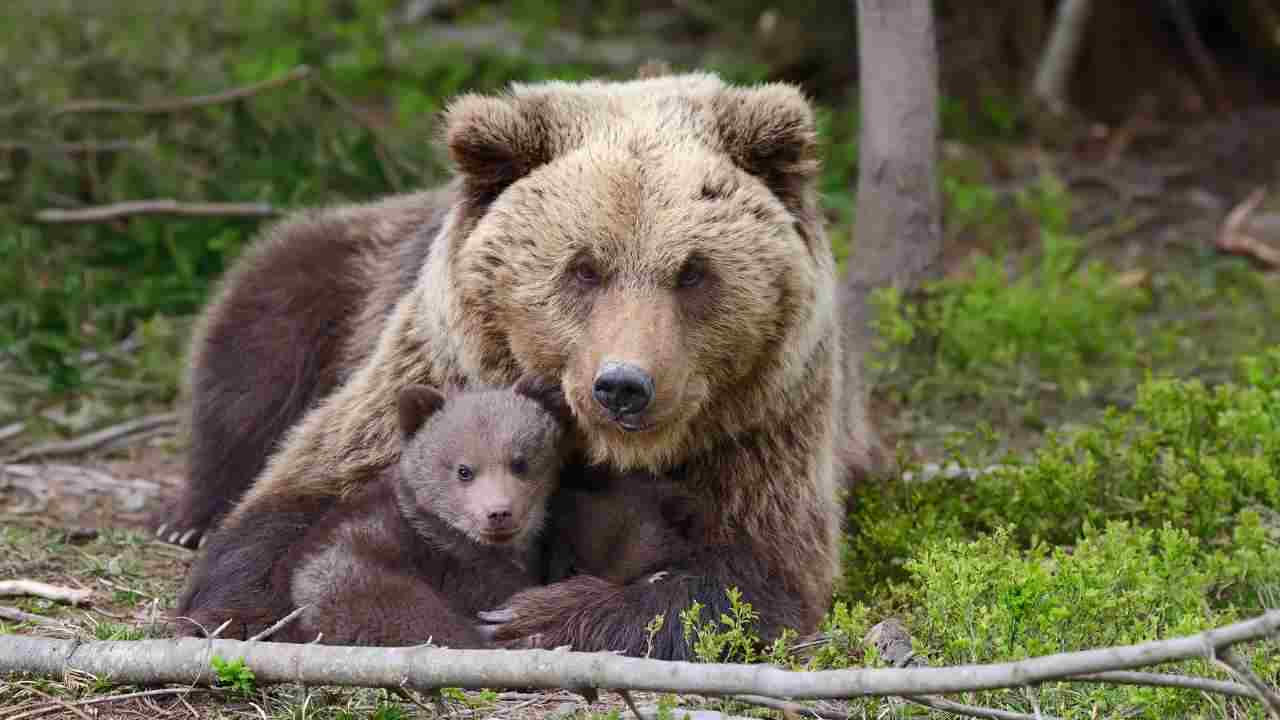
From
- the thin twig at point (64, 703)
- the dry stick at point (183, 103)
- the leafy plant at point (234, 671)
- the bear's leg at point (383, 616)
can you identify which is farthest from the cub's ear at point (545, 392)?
the dry stick at point (183, 103)

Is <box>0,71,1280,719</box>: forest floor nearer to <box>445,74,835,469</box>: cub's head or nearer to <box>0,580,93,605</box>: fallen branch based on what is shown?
<box>0,580,93,605</box>: fallen branch

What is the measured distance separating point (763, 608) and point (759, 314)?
0.88 meters

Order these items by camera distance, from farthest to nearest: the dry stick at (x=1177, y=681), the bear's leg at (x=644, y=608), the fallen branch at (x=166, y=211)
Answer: the fallen branch at (x=166, y=211)
the bear's leg at (x=644, y=608)
the dry stick at (x=1177, y=681)

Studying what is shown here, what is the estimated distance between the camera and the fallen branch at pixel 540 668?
11.8 feet

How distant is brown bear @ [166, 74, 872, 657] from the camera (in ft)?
15.7

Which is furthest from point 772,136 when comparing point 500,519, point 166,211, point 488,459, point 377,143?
point 377,143

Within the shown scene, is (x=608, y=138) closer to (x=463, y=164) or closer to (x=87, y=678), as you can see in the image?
(x=463, y=164)

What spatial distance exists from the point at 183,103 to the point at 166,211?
109 cm

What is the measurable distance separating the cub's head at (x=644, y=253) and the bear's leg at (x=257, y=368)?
147 centimetres

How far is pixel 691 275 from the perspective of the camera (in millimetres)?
4836

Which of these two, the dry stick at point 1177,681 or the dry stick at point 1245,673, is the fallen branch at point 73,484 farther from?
the dry stick at point 1245,673

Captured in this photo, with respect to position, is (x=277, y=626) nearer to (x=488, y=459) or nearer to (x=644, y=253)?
(x=488, y=459)

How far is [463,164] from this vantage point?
5.14m

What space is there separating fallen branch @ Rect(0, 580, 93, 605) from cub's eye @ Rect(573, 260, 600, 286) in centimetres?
212
